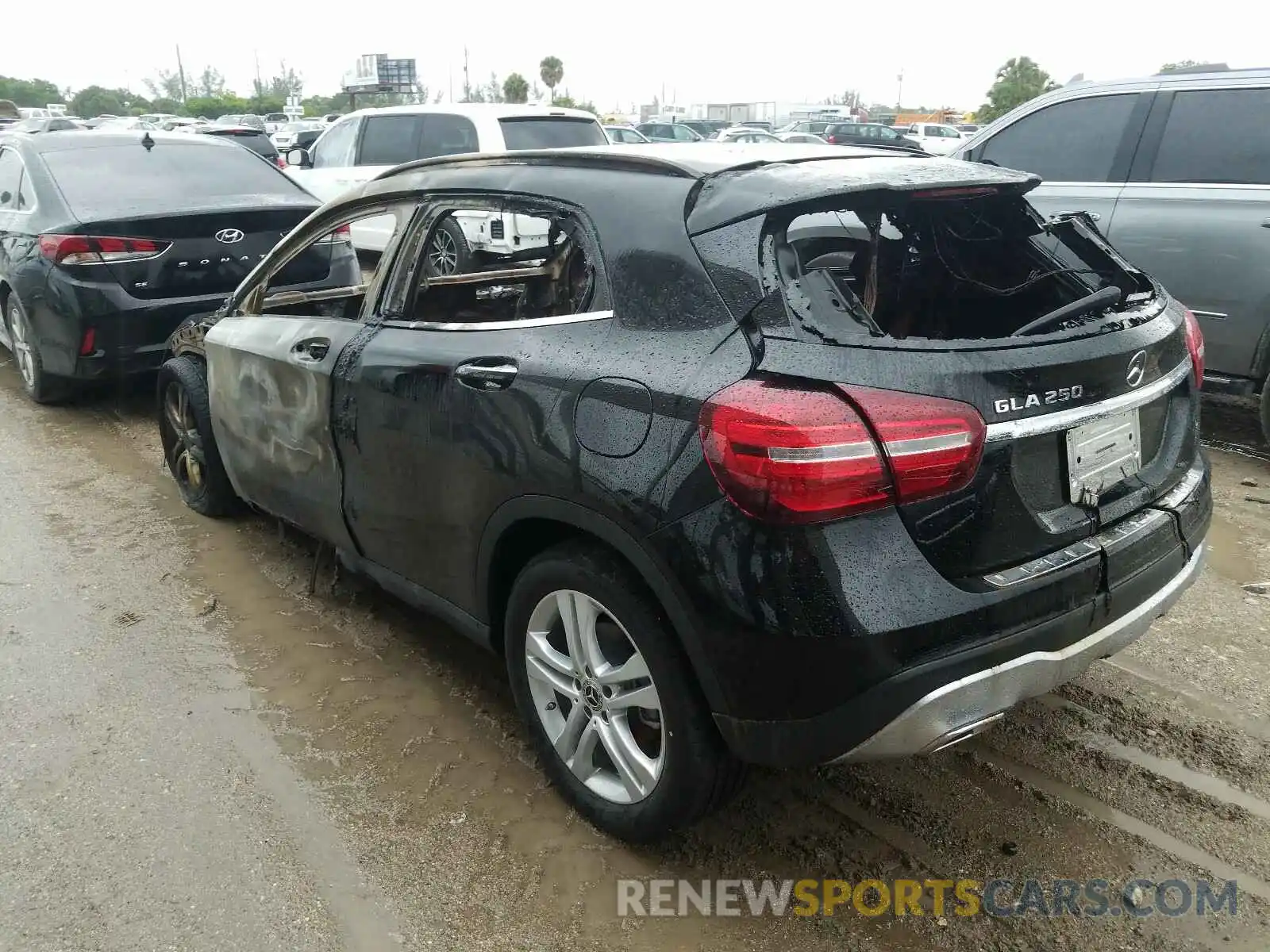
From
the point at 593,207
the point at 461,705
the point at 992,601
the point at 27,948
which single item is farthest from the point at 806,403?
the point at 27,948

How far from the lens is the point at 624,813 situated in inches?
100

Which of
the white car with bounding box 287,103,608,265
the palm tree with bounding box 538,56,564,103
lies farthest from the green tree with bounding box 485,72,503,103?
the white car with bounding box 287,103,608,265

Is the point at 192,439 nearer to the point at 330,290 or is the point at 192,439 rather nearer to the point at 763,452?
the point at 330,290

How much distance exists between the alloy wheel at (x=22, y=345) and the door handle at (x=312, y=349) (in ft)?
13.0

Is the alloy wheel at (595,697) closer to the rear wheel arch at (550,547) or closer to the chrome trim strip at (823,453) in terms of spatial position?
the rear wheel arch at (550,547)

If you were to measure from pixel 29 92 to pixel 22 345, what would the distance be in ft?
296

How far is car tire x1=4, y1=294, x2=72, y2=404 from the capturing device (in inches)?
253

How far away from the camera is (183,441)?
491cm

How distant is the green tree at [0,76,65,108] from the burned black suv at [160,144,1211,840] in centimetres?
8811

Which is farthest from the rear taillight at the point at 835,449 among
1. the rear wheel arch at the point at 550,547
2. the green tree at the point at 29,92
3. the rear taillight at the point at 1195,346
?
the green tree at the point at 29,92

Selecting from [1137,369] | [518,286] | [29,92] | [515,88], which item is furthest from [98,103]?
[1137,369]

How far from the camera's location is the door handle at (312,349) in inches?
133

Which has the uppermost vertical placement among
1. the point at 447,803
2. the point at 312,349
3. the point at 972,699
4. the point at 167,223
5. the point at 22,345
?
the point at 167,223

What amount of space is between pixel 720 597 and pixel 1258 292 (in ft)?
14.4
